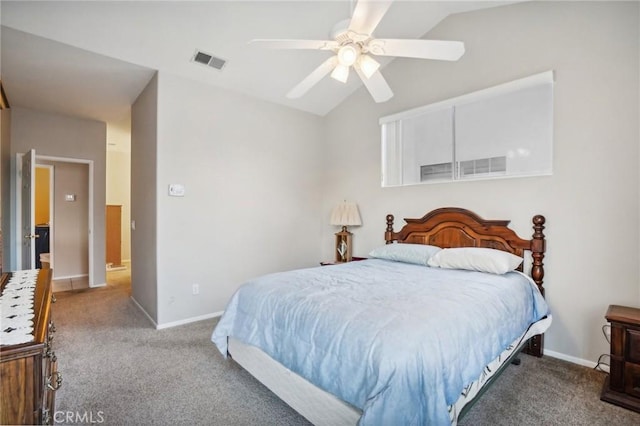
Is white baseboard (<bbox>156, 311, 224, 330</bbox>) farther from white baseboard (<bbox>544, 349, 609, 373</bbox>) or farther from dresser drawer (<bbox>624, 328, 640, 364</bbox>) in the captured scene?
dresser drawer (<bbox>624, 328, 640, 364</bbox>)

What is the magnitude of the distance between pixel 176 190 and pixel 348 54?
2.35 metres

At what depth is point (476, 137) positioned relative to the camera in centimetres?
317

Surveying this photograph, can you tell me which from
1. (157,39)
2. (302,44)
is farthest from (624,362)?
(157,39)

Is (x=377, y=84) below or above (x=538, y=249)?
above

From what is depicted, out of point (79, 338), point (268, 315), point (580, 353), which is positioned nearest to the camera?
point (268, 315)

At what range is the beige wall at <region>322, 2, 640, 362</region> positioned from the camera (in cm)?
232

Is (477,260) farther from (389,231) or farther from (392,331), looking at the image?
(392,331)

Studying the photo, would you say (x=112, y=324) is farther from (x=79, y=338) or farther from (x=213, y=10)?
(x=213, y=10)

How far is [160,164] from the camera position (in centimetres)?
327

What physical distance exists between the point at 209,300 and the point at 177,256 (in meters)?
0.66

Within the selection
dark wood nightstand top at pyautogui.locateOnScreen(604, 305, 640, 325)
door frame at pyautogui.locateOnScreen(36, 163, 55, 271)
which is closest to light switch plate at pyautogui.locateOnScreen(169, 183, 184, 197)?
door frame at pyautogui.locateOnScreen(36, 163, 55, 271)

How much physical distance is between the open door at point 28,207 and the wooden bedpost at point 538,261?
5.66 metres

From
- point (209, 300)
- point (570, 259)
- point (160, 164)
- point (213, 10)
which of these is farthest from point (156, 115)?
point (570, 259)

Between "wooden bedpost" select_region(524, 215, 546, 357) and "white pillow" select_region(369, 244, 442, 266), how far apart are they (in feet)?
2.62
